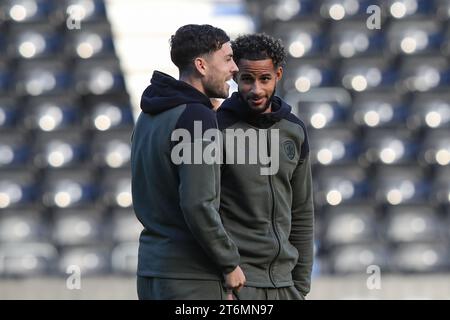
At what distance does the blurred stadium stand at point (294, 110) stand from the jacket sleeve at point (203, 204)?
13.6 feet

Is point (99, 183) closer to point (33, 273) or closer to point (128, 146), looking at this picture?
point (128, 146)

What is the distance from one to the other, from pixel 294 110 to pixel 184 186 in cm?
547

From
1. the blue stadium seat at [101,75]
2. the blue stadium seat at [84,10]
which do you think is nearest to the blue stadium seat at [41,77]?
the blue stadium seat at [101,75]

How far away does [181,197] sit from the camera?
111 inches

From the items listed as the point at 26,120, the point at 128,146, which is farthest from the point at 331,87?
the point at 26,120

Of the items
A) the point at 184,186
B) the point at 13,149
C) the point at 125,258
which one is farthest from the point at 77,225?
the point at 184,186

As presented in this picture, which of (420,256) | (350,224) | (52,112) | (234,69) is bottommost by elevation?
(420,256)

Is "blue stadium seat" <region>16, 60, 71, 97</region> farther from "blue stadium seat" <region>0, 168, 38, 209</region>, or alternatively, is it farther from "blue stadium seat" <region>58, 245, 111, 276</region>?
"blue stadium seat" <region>58, 245, 111, 276</region>

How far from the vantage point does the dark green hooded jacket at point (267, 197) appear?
3039 millimetres

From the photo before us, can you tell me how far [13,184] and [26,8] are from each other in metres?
1.66

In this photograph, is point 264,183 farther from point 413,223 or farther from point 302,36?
point 302,36

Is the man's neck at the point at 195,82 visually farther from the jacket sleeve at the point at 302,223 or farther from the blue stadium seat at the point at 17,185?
the blue stadium seat at the point at 17,185

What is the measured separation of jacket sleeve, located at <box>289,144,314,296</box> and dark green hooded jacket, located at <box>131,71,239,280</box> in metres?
0.38

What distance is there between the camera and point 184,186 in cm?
281
